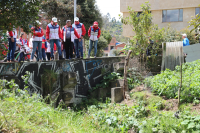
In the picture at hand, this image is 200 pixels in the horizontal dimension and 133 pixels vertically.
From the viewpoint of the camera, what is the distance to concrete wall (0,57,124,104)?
7.73 m

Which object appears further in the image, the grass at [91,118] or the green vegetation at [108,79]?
the green vegetation at [108,79]

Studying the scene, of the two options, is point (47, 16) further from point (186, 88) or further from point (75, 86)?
point (186, 88)

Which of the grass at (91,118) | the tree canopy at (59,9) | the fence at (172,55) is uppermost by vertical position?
the tree canopy at (59,9)

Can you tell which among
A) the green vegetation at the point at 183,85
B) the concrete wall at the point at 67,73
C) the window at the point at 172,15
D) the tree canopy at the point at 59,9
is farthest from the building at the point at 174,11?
the green vegetation at the point at 183,85

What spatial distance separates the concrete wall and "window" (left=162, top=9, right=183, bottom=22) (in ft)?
48.3

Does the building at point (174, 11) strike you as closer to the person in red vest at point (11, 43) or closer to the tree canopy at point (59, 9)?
the tree canopy at point (59, 9)

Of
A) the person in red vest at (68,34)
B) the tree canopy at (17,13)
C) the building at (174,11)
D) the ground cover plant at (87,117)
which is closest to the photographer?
the ground cover plant at (87,117)

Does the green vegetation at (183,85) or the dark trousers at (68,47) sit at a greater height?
the dark trousers at (68,47)

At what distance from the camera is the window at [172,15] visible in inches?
923

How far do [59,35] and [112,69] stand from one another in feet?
13.2

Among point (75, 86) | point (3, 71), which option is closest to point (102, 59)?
point (75, 86)

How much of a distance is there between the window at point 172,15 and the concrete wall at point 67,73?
14.7 m

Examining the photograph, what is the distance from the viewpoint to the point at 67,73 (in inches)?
358

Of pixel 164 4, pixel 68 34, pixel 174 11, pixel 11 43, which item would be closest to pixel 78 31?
pixel 68 34
